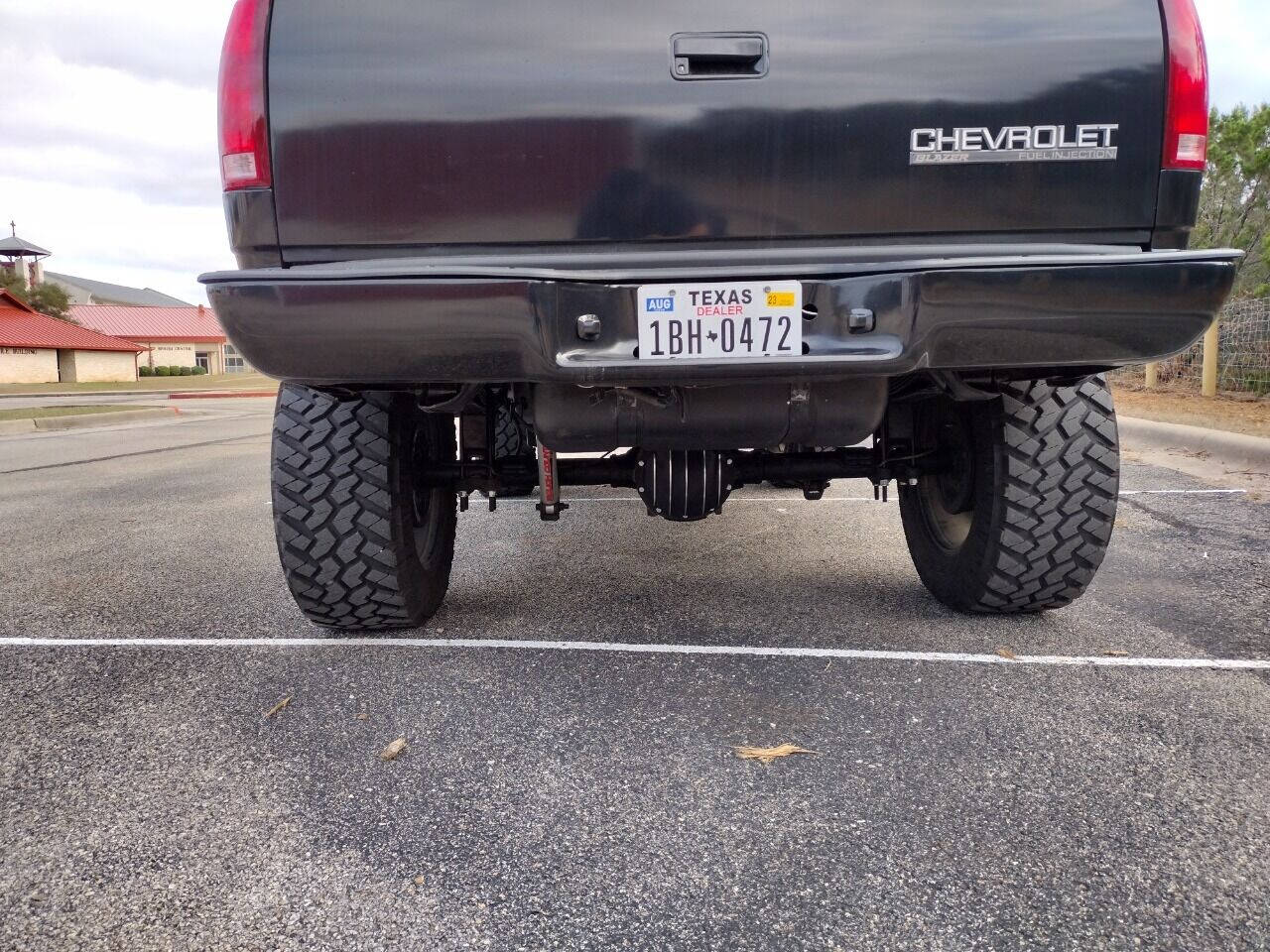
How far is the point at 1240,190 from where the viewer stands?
1736 centimetres

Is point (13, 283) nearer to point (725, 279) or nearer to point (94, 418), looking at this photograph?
point (94, 418)

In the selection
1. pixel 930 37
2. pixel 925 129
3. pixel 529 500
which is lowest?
pixel 529 500

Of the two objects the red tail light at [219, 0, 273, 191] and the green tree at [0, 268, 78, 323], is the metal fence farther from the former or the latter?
the green tree at [0, 268, 78, 323]

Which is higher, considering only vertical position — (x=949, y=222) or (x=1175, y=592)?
(x=949, y=222)

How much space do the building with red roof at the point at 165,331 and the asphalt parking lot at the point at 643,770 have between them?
6552cm

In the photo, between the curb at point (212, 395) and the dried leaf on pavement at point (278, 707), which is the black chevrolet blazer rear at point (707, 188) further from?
the curb at point (212, 395)

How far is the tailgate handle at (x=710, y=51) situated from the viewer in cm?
183

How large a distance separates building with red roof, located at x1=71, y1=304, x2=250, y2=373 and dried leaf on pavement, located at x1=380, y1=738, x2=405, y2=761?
217 feet

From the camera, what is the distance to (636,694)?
2.27m

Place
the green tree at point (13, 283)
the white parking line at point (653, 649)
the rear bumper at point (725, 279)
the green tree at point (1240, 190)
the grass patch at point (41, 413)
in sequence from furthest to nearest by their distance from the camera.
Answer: the green tree at point (13, 283) < the green tree at point (1240, 190) < the grass patch at point (41, 413) < the white parking line at point (653, 649) < the rear bumper at point (725, 279)

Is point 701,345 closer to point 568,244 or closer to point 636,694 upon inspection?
point 568,244

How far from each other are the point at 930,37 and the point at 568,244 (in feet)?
2.92

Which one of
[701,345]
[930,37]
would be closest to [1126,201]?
[930,37]

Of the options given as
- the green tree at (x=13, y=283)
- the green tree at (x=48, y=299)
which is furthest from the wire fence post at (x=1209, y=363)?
the green tree at (x=48, y=299)
